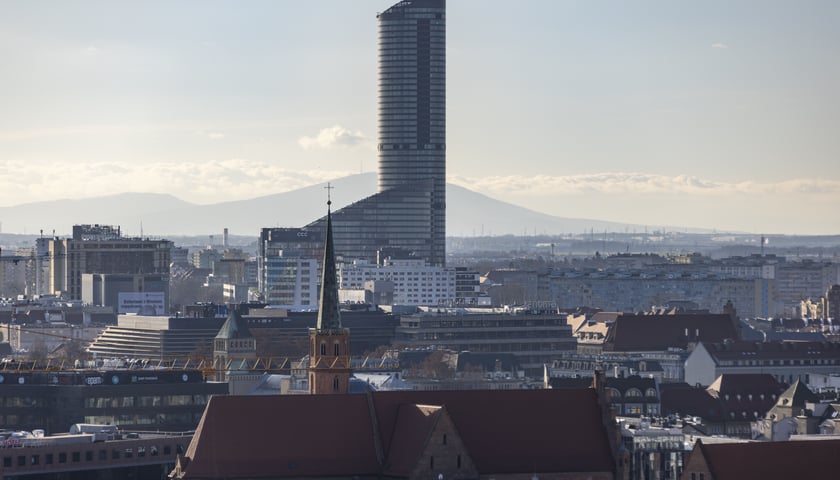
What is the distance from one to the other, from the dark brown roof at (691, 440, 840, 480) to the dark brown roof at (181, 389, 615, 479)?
5618mm

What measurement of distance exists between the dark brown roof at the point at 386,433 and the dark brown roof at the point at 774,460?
5.62 metres

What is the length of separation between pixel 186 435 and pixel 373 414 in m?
33.9

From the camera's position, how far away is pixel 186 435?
490 ft

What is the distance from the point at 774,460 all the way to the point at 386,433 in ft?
57.8

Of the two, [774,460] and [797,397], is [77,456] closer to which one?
[774,460]

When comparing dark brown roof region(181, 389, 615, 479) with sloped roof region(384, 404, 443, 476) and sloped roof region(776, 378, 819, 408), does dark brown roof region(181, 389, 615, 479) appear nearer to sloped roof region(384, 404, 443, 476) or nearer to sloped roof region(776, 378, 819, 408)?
sloped roof region(384, 404, 443, 476)

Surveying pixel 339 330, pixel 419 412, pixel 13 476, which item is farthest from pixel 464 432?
pixel 13 476

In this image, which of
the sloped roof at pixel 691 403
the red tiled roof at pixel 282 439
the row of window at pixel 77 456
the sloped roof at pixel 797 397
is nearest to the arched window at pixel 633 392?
the sloped roof at pixel 691 403

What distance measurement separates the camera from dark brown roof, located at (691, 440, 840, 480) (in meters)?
119

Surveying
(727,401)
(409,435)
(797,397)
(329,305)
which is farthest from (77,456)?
(727,401)

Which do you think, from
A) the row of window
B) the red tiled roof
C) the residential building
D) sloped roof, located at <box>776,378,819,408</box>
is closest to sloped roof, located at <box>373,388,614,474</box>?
the red tiled roof

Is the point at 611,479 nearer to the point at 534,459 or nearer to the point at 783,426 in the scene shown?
the point at 534,459

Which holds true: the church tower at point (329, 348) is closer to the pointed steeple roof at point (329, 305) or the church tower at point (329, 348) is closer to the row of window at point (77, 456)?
the pointed steeple roof at point (329, 305)

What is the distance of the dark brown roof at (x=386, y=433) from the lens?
115312 millimetres
